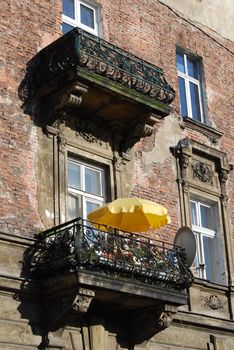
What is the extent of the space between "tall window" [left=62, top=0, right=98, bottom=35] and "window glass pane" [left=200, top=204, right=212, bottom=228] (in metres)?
4.35

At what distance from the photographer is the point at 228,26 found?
1839 cm

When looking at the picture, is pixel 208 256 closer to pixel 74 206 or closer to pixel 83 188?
pixel 83 188

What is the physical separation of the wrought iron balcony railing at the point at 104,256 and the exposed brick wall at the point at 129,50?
0.64 meters

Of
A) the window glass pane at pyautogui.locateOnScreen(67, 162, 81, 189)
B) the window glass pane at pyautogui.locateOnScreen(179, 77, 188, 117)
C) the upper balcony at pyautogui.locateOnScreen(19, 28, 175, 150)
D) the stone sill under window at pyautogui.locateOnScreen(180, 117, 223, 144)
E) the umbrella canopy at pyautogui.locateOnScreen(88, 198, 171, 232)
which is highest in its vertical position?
the window glass pane at pyautogui.locateOnScreen(179, 77, 188, 117)

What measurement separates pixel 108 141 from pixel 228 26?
597cm

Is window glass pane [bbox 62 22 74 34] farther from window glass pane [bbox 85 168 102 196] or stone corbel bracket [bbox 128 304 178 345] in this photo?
stone corbel bracket [bbox 128 304 178 345]

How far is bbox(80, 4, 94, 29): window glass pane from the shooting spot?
589 inches

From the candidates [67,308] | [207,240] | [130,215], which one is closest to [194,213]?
[207,240]

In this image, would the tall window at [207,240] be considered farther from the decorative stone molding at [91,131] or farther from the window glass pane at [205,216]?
the decorative stone molding at [91,131]

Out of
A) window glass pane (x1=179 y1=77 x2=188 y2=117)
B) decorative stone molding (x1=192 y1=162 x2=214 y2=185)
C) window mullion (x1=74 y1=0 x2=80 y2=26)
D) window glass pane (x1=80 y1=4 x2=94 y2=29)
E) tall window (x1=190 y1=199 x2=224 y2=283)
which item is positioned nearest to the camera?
window mullion (x1=74 y1=0 x2=80 y2=26)

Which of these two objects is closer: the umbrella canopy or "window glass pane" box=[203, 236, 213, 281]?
the umbrella canopy

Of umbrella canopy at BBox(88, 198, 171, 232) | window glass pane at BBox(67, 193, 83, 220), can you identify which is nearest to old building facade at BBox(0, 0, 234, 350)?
window glass pane at BBox(67, 193, 83, 220)

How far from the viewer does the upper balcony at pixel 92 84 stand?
1282 centimetres

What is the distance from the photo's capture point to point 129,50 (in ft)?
50.4
